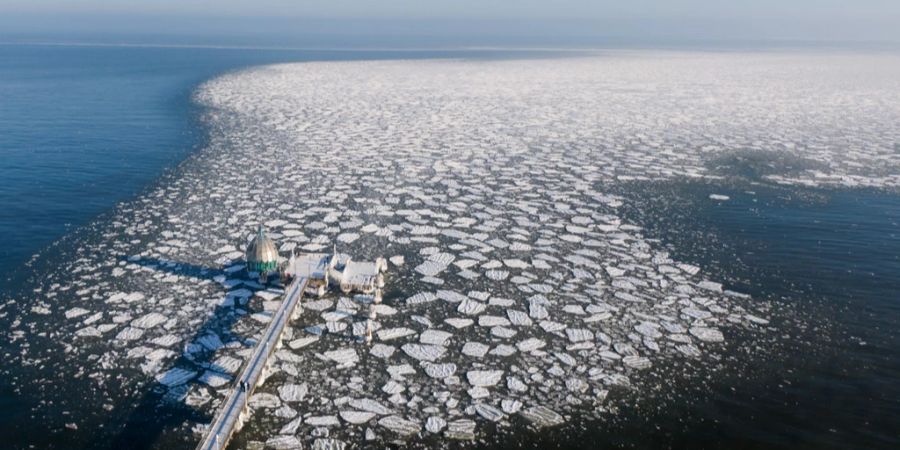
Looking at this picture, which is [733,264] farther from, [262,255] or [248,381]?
[248,381]

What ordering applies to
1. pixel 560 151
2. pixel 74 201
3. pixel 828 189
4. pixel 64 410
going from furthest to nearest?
pixel 560 151 < pixel 828 189 < pixel 74 201 < pixel 64 410

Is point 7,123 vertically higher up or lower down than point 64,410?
higher up

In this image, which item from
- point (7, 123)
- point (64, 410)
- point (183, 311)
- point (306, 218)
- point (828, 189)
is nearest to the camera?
point (64, 410)

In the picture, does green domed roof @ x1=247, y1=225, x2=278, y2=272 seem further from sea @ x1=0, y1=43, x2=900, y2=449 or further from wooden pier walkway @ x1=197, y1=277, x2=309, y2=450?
sea @ x1=0, y1=43, x2=900, y2=449

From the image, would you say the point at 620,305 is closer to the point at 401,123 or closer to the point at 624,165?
the point at 624,165

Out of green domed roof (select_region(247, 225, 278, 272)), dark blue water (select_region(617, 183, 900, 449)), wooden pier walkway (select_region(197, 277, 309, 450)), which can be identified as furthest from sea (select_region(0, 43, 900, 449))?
green domed roof (select_region(247, 225, 278, 272))

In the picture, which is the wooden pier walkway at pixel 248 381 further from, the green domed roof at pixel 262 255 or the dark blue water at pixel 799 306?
the dark blue water at pixel 799 306

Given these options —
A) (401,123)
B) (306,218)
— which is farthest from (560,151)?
(306,218)

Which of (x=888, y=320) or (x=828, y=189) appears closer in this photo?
(x=888, y=320)
